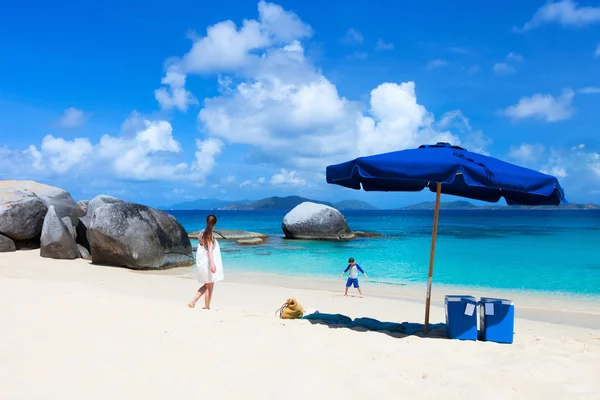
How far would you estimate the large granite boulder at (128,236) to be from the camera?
550 inches

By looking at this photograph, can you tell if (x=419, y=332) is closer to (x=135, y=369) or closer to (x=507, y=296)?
(x=135, y=369)

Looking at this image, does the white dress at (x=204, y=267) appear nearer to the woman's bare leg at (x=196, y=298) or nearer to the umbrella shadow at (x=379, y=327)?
the woman's bare leg at (x=196, y=298)

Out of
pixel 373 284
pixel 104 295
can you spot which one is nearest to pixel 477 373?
pixel 104 295

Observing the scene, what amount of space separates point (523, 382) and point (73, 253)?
15.1m

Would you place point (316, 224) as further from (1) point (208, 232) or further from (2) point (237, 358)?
(2) point (237, 358)

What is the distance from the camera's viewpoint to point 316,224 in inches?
1224

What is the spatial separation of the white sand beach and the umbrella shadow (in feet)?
0.63

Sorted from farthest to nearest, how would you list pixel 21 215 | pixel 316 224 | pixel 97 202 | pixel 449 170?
pixel 316 224 → pixel 97 202 → pixel 21 215 → pixel 449 170

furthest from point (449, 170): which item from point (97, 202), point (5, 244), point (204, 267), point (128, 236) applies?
point (5, 244)

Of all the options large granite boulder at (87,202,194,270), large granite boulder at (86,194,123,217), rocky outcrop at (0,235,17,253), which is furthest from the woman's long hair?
rocky outcrop at (0,235,17,253)

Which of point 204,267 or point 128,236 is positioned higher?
point 128,236

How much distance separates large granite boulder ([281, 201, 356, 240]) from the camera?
31.1 metres

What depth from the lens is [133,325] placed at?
219 inches

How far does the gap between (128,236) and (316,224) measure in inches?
719
